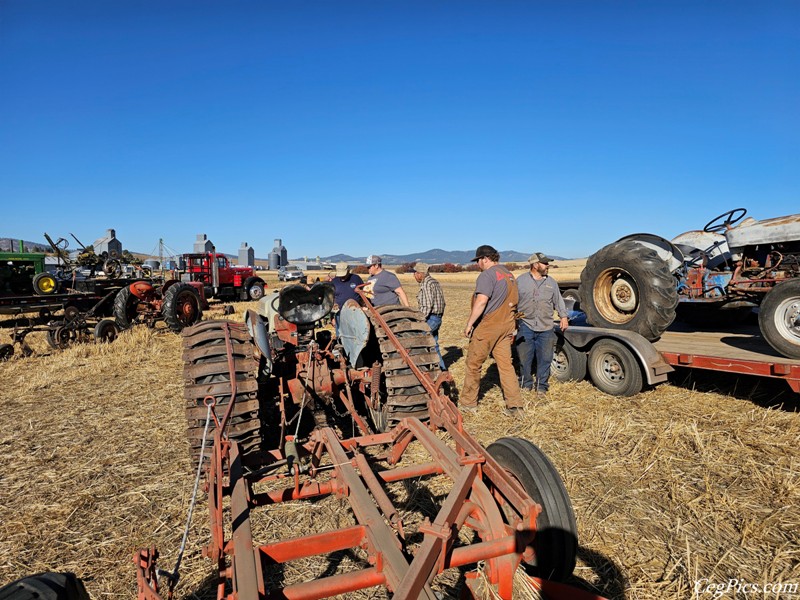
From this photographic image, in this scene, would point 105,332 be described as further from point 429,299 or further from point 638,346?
point 638,346

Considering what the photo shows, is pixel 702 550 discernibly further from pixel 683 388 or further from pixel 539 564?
pixel 683 388

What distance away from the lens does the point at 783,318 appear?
16.5 ft

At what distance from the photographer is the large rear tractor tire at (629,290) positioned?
5766 mm

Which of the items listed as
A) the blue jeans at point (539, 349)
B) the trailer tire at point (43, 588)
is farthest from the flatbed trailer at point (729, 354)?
the trailer tire at point (43, 588)

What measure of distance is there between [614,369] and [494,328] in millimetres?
1767

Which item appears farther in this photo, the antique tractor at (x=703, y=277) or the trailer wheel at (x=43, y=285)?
the trailer wheel at (x=43, y=285)

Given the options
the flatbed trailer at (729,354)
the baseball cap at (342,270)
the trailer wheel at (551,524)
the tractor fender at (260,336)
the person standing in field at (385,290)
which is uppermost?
the baseball cap at (342,270)

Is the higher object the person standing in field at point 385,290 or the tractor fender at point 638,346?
the person standing in field at point 385,290

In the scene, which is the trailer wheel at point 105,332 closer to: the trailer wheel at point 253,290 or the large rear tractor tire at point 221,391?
A: the large rear tractor tire at point 221,391

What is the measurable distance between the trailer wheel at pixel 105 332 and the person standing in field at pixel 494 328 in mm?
8282

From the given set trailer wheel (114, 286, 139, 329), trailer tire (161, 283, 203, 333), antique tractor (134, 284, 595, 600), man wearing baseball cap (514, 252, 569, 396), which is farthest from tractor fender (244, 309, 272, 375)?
trailer wheel (114, 286, 139, 329)

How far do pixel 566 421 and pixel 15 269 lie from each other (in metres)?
14.0

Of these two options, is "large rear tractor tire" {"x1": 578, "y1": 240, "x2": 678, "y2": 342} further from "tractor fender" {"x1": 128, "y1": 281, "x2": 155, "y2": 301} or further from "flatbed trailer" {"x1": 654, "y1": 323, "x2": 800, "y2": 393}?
"tractor fender" {"x1": 128, "y1": 281, "x2": 155, "y2": 301}

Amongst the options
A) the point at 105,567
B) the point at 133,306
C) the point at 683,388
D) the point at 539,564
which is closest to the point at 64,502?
the point at 105,567
